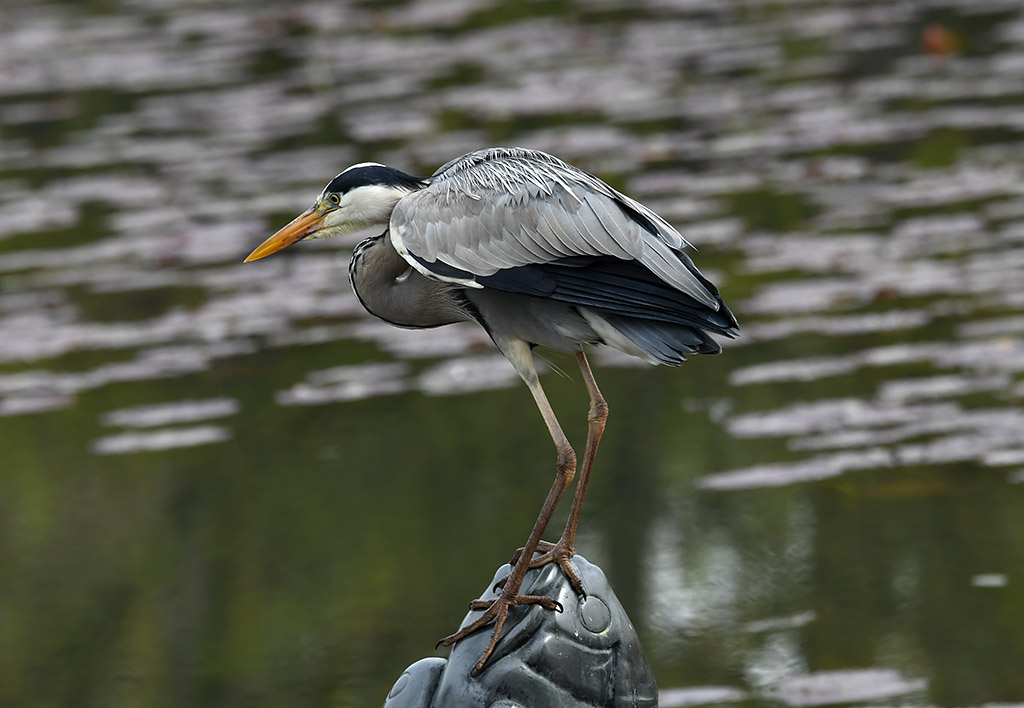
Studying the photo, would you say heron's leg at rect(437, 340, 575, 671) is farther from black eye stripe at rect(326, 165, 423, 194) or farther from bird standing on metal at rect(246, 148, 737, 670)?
black eye stripe at rect(326, 165, 423, 194)

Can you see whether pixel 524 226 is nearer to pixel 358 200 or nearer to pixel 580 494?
pixel 358 200

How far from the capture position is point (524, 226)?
2945mm

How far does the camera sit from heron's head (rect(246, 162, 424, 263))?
3.06 metres

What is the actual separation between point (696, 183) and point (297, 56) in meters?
5.22

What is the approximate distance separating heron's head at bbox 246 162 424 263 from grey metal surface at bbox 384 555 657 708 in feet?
2.44

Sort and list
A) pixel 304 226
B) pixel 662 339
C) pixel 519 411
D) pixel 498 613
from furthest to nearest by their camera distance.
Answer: pixel 519 411, pixel 304 226, pixel 498 613, pixel 662 339

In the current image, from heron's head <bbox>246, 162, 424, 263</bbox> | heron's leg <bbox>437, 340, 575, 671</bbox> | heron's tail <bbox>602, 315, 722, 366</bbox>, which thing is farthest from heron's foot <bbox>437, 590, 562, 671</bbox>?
heron's head <bbox>246, 162, 424, 263</bbox>

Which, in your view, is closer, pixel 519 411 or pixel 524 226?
pixel 524 226

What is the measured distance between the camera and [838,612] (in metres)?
3.94

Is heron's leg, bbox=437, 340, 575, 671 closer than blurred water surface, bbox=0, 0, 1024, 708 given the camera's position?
Yes

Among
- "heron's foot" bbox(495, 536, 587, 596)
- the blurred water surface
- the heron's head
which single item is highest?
the heron's head

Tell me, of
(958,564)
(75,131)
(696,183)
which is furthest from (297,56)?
(958,564)

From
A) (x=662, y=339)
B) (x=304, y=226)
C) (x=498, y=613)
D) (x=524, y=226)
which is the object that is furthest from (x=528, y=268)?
(x=498, y=613)

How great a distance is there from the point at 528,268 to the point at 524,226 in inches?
3.3
